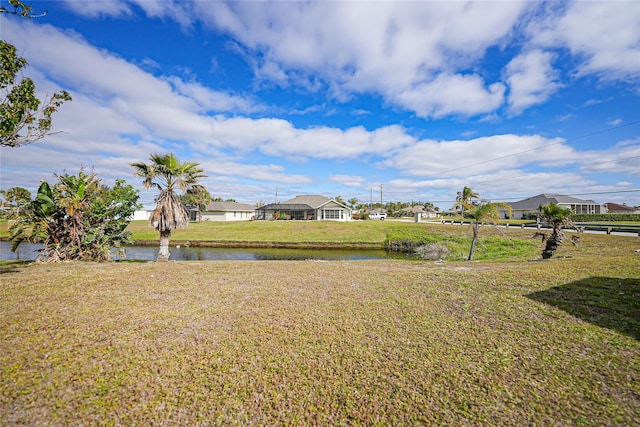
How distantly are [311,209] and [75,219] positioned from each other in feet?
153

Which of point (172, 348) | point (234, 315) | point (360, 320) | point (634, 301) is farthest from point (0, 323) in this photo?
point (634, 301)

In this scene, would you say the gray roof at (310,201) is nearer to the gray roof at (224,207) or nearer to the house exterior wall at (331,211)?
the house exterior wall at (331,211)

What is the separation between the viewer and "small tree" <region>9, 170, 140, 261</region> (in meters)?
11.6

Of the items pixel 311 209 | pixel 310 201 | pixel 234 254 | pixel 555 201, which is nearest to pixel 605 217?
pixel 555 201

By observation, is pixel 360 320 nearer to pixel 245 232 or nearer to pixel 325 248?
pixel 325 248

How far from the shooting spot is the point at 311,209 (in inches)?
2291

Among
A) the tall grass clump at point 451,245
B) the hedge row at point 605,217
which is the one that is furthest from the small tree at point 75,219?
the hedge row at point 605,217

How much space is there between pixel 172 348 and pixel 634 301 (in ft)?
33.3

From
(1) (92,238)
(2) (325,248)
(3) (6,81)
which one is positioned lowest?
(2) (325,248)

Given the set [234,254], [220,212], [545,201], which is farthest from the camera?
[220,212]

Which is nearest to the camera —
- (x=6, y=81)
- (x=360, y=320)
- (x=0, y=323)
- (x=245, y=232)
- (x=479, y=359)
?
(x=479, y=359)

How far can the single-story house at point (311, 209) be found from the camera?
58219mm

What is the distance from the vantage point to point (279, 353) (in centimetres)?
443

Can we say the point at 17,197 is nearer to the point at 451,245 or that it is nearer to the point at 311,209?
the point at 451,245
